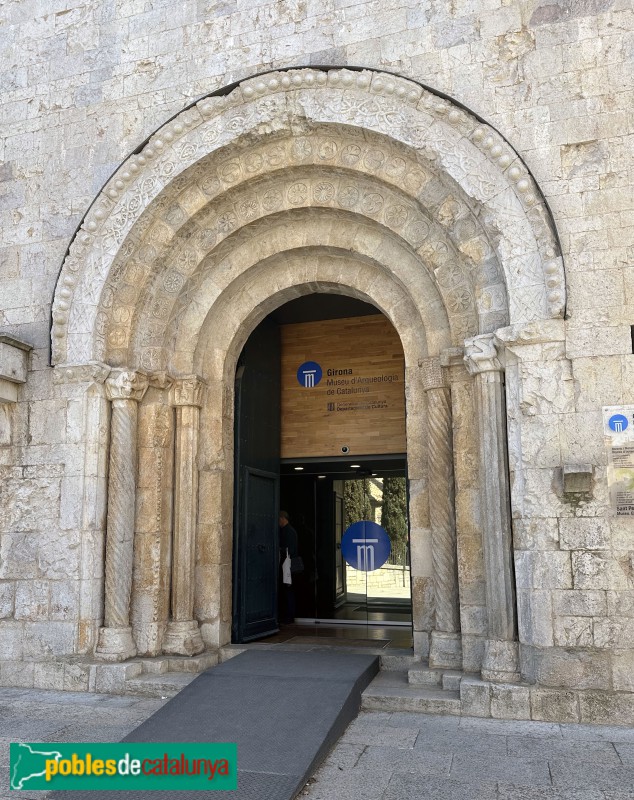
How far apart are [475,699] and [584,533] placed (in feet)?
4.50

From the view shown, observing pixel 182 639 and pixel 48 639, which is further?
→ pixel 182 639

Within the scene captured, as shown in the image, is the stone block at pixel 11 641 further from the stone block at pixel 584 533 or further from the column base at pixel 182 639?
the stone block at pixel 584 533

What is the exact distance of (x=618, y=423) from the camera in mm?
4793

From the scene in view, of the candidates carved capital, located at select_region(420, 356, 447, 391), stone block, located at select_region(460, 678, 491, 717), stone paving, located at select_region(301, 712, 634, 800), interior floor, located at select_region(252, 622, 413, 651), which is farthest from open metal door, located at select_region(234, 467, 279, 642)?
stone block, located at select_region(460, 678, 491, 717)

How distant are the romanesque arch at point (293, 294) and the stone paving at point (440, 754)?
676 millimetres

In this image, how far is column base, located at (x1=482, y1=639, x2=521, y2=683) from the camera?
4.84 meters

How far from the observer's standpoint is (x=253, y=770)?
3717 mm

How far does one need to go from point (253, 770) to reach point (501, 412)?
2.97 metres

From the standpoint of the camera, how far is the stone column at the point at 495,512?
4914 millimetres

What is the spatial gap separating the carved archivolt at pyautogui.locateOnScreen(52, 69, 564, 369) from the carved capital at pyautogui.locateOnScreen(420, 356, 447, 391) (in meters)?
→ 0.29

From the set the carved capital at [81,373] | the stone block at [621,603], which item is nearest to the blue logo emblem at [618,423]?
the stone block at [621,603]

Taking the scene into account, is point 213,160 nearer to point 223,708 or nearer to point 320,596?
point 223,708

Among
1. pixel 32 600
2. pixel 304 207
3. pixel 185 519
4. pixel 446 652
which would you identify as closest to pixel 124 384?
pixel 185 519

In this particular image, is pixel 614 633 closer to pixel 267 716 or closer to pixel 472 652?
pixel 472 652
